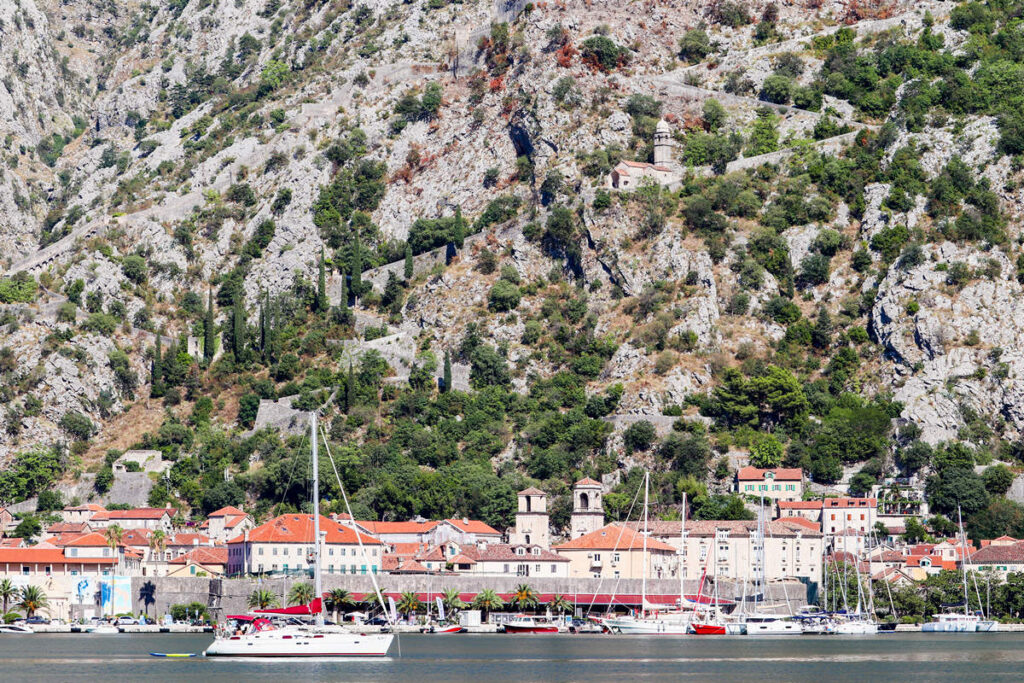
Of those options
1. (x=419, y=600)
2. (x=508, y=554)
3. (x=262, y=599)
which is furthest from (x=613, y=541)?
(x=262, y=599)

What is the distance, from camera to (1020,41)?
148 m

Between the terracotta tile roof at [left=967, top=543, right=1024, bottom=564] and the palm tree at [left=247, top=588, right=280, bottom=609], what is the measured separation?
44767 mm

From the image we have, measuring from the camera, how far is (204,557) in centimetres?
11675

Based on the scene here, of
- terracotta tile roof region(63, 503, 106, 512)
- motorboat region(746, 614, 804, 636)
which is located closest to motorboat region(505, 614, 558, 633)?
motorboat region(746, 614, 804, 636)

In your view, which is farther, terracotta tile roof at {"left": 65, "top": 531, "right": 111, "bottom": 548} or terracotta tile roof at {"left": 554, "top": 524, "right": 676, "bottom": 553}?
terracotta tile roof at {"left": 554, "top": 524, "right": 676, "bottom": 553}

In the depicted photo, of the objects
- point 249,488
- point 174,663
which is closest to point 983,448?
point 249,488

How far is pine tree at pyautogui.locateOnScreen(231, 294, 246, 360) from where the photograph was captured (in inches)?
5620

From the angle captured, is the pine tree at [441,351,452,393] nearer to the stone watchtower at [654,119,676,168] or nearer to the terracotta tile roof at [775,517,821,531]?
the stone watchtower at [654,119,676,168]

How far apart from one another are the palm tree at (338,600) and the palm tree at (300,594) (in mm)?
1453

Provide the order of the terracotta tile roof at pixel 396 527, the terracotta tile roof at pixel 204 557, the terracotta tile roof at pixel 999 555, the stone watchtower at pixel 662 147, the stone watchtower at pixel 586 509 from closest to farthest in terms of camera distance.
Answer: the terracotta tile roof at pixel 999 555, the terracotta tile roof at pixel 204 557, the stone watchtower at pixel 586 509, the terracotta tile roof at pixel 396 527, the stone watchtower at pixel 662 147

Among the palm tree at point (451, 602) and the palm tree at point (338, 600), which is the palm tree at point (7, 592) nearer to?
the palm tree at point (338, 600)

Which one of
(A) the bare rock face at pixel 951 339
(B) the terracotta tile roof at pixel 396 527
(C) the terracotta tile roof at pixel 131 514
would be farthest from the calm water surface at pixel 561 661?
(A) the bare rock face at pixel 951 339

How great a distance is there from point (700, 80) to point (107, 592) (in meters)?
74.0

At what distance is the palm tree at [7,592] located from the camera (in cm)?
10850
